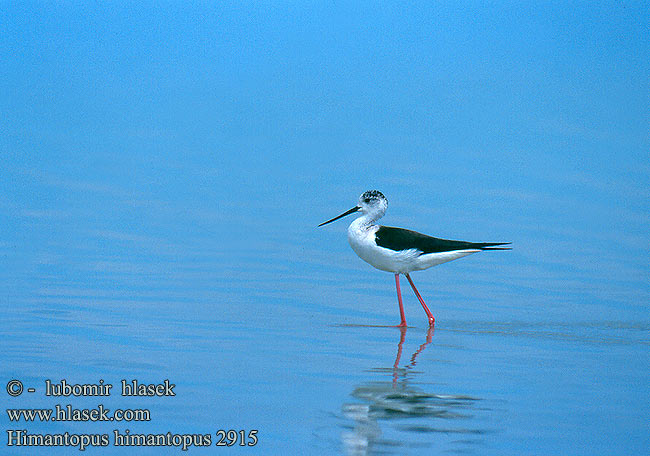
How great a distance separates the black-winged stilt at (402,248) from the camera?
9531mm

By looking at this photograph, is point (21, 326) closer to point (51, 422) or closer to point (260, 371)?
point (260, 371)

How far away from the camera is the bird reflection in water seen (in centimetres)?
422

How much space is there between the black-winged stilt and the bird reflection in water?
371 centimetres

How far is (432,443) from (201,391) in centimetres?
174

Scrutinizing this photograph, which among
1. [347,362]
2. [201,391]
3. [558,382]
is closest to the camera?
[201,391]

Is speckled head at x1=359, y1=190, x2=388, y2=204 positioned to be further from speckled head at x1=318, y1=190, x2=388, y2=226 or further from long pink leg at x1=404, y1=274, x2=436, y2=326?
long pink leg at x1=404, y1=274, x2=436, y2=326

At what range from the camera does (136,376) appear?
5637 mm

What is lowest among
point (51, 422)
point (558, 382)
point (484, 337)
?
point (51, 422)

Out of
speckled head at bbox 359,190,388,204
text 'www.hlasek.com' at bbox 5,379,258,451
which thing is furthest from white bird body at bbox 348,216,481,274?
text 'www.hlasek.com' at bbox 5,379,258,451

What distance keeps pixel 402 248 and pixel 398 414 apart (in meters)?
4.86


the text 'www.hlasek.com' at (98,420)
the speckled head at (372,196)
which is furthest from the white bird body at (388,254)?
the text 'www.hlasek.com' at (98,420)

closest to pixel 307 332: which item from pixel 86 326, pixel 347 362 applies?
pixel 347 362

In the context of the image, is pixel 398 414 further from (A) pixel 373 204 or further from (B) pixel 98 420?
(A) pixel 373 204

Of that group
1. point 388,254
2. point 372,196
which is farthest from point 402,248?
point 372,196
